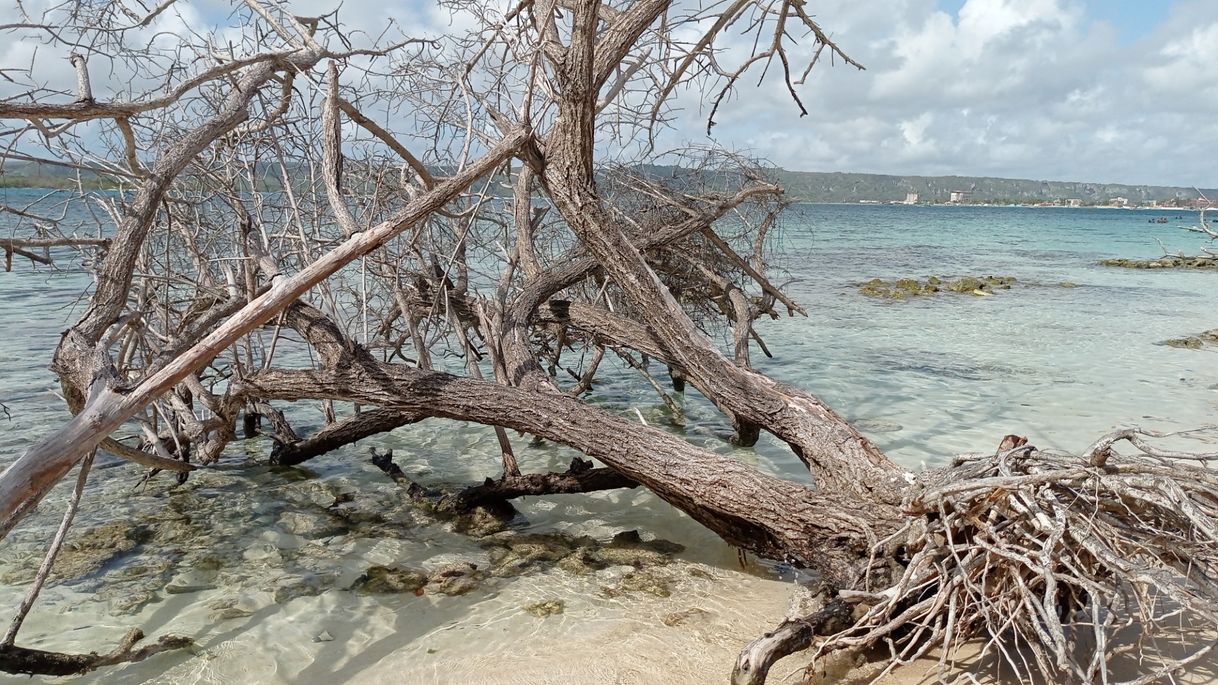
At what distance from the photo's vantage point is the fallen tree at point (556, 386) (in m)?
2.92

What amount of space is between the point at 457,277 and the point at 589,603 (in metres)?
2.71

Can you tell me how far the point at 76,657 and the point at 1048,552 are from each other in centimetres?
393

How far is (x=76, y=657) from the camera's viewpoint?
3.47 metres

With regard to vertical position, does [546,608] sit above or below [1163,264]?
below

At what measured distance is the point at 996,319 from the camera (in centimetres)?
1545

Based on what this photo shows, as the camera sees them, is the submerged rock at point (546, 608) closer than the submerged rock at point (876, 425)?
Yes

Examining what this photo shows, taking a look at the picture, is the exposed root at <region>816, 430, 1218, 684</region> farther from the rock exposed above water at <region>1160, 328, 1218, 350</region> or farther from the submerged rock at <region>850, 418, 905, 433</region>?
the rock exposed above water at <region>1160, 328, 1218, 350</region>

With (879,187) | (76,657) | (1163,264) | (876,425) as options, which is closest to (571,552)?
(76,657)

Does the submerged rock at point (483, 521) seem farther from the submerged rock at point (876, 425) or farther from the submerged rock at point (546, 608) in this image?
the submerged rock at point (876, 425)

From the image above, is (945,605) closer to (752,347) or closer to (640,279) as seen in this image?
(640,279)

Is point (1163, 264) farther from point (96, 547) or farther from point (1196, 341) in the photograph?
point (96, 547)

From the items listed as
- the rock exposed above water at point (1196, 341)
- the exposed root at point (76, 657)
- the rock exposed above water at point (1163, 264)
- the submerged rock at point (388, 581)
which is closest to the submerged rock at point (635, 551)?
the submerged rock at point (388, 581)

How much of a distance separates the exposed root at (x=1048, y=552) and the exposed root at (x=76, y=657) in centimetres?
294

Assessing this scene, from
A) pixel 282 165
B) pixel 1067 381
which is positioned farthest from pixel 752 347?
pixel 282 165
